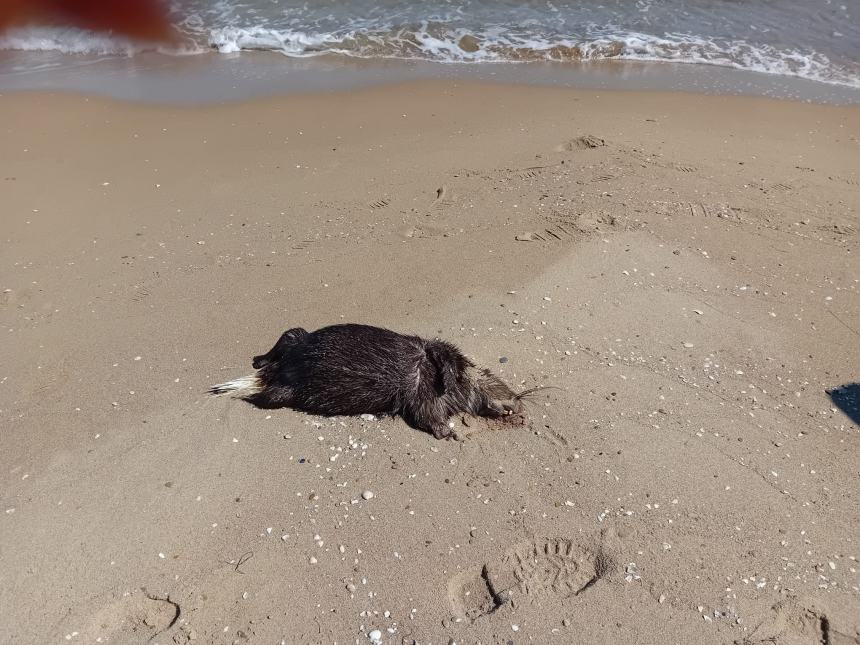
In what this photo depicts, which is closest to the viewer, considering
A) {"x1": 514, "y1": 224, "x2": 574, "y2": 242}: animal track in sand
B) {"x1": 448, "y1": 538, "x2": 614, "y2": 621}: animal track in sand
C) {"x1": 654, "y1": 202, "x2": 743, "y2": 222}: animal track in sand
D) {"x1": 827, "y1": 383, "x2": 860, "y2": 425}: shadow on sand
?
{"x1": 448, "y1": 538, "x2": 614, "y2": 621}: animal track in sand

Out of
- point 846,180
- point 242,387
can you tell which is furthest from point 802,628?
point 846,180

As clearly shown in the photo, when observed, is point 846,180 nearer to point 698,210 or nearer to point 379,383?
point 698,210

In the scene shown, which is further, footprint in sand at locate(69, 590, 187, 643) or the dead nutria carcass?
the dead nutria carcass

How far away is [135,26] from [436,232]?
8913 mm

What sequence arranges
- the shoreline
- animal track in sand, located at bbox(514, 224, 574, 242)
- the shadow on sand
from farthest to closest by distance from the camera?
the shoreline → animal track in sand, located at bbox(514, 224, 574, 242) → the shadow on sand

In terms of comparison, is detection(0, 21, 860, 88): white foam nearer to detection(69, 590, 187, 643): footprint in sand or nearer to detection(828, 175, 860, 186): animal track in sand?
detection(828, 175, 860, 186): animal track in sand

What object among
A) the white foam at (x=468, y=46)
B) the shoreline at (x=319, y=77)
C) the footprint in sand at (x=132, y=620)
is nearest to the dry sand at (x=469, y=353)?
the footprint in sand at (x=132, y=620)

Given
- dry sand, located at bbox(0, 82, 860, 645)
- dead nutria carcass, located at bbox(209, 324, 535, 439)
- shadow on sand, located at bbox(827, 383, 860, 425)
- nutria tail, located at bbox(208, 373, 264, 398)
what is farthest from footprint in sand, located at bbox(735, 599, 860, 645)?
nutria tail, located at bbox(208, 373, 264, 398)

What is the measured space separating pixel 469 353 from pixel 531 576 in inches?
72.4

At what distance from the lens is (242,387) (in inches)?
180

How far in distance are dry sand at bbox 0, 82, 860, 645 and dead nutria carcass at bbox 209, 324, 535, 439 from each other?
0.14 metres

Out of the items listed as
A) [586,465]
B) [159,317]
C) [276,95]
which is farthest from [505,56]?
[586,465]

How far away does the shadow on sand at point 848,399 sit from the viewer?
177 inches

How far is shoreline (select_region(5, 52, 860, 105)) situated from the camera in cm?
933
